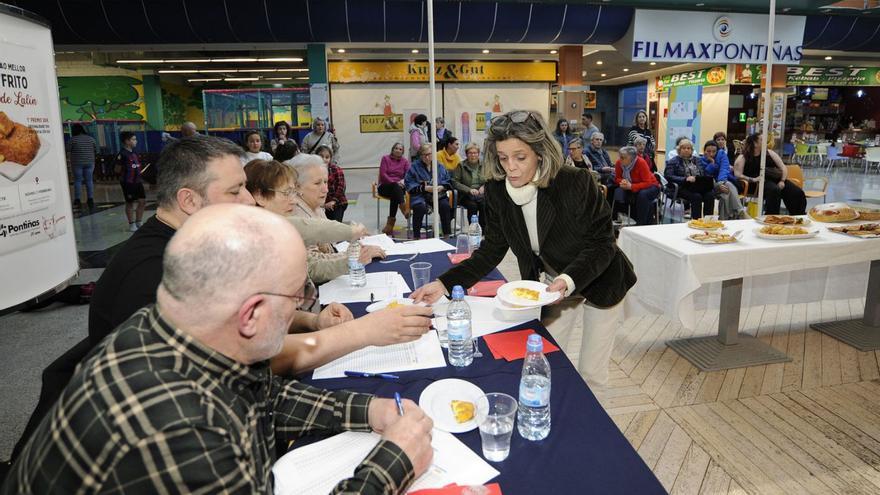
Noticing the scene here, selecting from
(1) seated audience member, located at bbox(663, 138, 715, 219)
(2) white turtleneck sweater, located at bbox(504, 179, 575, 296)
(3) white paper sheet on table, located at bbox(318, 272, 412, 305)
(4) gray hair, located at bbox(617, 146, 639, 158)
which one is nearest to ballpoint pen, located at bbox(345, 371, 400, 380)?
(3) white paper sheet on table, located at bbox(318, 272, 412, 305)

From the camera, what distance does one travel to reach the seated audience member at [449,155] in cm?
780

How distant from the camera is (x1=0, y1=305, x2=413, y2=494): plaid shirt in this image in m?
0.76

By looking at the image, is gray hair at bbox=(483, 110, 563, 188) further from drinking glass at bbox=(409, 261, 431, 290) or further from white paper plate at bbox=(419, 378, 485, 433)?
white paper plate at bbox=(419, 378, 485, 433)

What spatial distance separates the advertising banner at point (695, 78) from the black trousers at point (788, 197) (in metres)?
8.64

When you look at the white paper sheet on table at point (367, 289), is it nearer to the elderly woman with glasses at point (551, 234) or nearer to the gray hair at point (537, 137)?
the elderly woman with glasses at point (551, 234)

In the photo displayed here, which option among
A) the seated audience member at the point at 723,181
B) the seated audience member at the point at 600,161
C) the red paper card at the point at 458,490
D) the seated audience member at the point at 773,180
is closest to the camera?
the red paper card at the point at 458,490

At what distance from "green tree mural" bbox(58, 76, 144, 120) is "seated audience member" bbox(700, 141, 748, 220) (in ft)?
57.2

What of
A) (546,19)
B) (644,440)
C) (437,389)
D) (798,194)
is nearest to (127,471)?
(437,389)

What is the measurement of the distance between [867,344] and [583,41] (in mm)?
8018

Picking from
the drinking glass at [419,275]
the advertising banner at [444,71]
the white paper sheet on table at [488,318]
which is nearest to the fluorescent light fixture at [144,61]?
the advertising banner at [444,71]

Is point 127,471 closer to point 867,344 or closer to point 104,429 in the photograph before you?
point 104,429

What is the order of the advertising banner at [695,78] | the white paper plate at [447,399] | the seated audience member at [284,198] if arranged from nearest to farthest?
the white paper plate at [447,399]
the seated audience member at [284,198]
the advertising banner at [695,78]

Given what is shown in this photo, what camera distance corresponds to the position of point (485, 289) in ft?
7.93

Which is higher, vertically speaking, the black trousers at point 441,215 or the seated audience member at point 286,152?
the seated audience member at point 286,152
